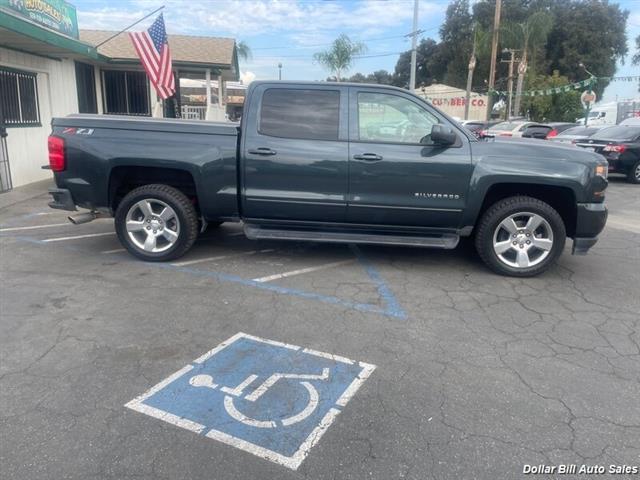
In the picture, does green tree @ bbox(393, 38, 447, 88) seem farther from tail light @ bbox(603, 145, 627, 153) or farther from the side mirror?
the side mirror

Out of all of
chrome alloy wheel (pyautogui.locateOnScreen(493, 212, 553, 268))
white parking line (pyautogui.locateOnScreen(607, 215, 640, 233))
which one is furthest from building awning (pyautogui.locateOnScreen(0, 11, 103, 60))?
white parking line (pyautogui.locateOnScreen(607, 215, 640, 233))

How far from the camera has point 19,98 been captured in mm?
10453

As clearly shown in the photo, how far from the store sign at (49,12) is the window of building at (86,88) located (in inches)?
64.8

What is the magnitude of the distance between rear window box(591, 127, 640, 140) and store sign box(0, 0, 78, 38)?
1384 centimetres

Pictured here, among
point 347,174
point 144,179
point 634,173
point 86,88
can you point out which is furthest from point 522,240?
point 86,88

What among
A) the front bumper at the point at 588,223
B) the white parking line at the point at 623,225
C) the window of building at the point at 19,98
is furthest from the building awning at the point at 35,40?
the white parking line at the point at 623,225

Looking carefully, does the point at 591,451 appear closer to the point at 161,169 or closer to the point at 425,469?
the point at 425,469

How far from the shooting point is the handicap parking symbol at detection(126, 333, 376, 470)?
274 cm

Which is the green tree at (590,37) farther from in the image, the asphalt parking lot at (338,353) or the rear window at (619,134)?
the asphalt parking lot at (338,353)

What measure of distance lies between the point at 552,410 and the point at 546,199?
3077 mm

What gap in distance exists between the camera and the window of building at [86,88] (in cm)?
1336

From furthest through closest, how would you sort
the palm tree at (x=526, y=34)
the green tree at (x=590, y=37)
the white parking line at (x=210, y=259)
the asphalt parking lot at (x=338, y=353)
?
the green tree at (x=590, y=37) → the palm tree at (x=526, y=34) → the white parking line at (x=210, y=259) → the asphalt parking lot at (x=338, y=353)

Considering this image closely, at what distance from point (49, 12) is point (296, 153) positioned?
7.92 meters

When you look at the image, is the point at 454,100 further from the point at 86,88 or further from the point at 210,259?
the point at 210,259
